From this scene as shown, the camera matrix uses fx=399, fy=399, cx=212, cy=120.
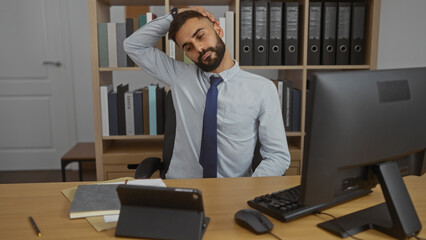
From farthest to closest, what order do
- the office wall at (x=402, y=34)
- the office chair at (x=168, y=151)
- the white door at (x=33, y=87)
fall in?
the white door at (x=33, y=87) → the office wall at (x=402, y=34) → the office chair at (x=168, y=151)

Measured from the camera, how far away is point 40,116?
3682mm

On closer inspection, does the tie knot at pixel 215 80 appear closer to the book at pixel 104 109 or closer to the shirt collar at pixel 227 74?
the shirt collar at pixel 227 74

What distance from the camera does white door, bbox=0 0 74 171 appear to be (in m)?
3.52

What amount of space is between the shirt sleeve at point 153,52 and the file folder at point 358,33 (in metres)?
1.16

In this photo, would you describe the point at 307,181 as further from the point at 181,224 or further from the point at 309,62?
the point at 309,62

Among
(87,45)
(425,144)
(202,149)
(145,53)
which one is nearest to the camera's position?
(425,144)

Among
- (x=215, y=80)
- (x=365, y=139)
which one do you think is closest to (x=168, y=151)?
(x=215, y=80)

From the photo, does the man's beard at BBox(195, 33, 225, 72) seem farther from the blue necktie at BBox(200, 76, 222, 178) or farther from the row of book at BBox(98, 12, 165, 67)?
the row of book at BBox(98, 12, 165, 67)

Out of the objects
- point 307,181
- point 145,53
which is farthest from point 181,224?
point 145,53

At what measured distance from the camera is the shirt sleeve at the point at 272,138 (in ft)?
5.30

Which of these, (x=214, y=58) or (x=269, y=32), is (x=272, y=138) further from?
(x=269, y=32)

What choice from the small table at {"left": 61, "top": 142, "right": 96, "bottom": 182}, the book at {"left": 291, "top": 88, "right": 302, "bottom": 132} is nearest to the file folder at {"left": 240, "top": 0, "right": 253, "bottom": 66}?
the book at {"left": 291, "top": 88, "right": 302, "bottom": 132}

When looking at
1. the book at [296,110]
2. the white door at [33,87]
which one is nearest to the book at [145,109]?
the book at [296,110]

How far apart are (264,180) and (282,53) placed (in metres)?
1.26
